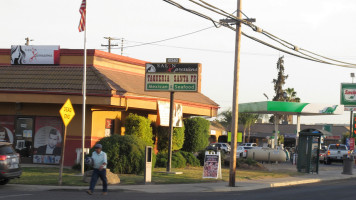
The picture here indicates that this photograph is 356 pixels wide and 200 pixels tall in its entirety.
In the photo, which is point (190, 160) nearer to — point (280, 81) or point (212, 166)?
point (212, 166)

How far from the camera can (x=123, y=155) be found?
2573cm

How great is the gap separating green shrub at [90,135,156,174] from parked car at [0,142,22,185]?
585 cm

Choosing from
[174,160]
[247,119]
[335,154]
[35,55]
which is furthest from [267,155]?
[247,119]

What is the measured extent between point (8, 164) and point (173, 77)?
10.4 m

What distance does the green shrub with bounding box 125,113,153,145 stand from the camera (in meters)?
30.3

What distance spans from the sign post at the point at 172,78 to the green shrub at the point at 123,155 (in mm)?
1895

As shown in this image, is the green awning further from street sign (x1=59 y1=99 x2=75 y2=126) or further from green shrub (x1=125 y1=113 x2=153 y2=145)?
street sign (x1=59 y1=99 x2=75 y2=126)

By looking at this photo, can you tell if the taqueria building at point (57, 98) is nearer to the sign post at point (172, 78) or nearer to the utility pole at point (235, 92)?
the sign post at point (172, 78)

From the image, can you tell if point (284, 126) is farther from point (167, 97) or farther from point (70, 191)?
point (70, 191)

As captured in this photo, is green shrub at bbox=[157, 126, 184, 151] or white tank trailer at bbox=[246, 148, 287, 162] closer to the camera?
green shrub at bbox=[157, 126, 184, 151]

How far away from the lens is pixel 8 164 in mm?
19594

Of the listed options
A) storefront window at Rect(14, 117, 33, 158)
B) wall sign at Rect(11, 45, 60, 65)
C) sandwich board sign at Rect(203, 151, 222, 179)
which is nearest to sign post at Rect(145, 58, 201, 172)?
sandwich board sign at Rect(203, 151, 222, 179)

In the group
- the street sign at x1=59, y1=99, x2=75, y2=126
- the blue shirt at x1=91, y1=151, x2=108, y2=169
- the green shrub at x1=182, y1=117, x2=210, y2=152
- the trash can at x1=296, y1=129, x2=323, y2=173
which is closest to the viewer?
the blue shirt at x1=91, y1=151, x2=108, y2=169

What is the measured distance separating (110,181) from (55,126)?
928 centimetres
